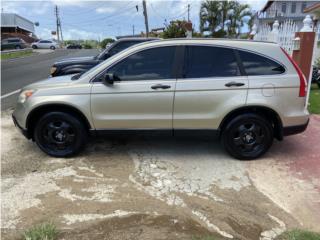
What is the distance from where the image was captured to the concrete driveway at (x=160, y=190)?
3402 mm

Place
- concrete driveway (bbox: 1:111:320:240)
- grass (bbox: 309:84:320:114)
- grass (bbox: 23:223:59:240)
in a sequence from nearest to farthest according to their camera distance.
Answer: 1. grass (bbox: 23:223:59:240)
2. concrete driveway (bbox: 1:111:320:240)
3. grass (bbox: 309:84:320:114)

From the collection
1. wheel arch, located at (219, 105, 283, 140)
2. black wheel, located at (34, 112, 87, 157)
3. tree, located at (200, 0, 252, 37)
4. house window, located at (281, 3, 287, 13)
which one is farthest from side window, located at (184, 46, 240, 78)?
house window, located at (281, 3, 287, 13)

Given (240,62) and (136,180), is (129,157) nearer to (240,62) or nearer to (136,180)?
(136,180)

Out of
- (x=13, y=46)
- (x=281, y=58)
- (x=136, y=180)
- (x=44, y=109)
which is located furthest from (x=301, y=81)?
(x=13, y=46)

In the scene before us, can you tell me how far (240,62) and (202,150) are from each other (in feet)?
5.16

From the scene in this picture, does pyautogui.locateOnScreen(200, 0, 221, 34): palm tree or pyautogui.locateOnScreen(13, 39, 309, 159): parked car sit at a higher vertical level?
pyautogui.locateOnScreen(200, 0, 221, 34): palm tree

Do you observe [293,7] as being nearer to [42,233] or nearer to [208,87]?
[208,87]

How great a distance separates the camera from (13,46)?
149 ft

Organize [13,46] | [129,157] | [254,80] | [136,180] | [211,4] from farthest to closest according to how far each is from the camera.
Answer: [13,46] → [211,4] → [129,157] → [254,80] → [136,180]

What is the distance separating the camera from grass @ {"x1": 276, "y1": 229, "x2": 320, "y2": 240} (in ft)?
10.3

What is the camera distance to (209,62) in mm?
4898

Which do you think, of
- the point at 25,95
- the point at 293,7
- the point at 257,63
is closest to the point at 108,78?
the point at 25,95

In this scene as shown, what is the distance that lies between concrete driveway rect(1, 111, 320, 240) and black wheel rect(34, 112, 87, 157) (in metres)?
0.18

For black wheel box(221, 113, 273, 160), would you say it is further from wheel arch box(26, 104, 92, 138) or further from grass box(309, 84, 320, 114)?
grass box(309, 84, 320, 114)
